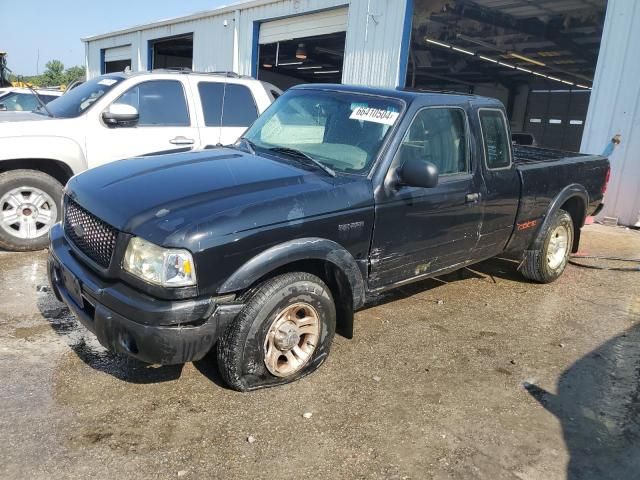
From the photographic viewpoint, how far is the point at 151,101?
19.8 feet

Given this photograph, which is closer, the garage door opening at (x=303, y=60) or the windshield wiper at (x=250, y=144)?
the windshield wiper at (x=250, y=144)

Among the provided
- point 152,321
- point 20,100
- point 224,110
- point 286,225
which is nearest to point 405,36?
point 224,110

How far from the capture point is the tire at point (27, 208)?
530 centimetres

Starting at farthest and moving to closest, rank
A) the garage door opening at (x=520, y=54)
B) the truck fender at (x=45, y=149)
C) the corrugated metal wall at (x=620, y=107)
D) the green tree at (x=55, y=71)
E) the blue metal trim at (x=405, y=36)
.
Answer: the green tree at (x=55, y=71) → the garage door opening at (x=520, y=54) → the blue metal trim at (x=405, y=36) → the corrugated metal wall at (x=620, y=107) → the truck fender at (x=45, y=149)

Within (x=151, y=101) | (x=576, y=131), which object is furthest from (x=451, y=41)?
(x=151, y=101)

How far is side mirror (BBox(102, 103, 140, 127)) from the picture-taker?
551cm

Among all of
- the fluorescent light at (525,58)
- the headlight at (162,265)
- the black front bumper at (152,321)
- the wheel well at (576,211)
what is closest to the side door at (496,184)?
the wheel well at (576,211)

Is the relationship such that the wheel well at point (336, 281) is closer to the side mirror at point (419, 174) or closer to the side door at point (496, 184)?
the side mirror at point (419, 174)

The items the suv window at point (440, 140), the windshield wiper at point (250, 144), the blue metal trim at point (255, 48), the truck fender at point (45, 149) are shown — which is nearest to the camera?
the suv window at point (440, 140)

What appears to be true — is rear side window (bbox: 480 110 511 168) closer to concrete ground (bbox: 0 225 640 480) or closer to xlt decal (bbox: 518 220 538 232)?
xlt decal (bbox: 518 220 538 232)

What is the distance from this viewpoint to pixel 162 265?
2719 mm

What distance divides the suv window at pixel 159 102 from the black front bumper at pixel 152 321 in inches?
137

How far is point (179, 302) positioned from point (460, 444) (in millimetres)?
1704

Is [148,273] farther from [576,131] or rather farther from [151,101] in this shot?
[576,131]
